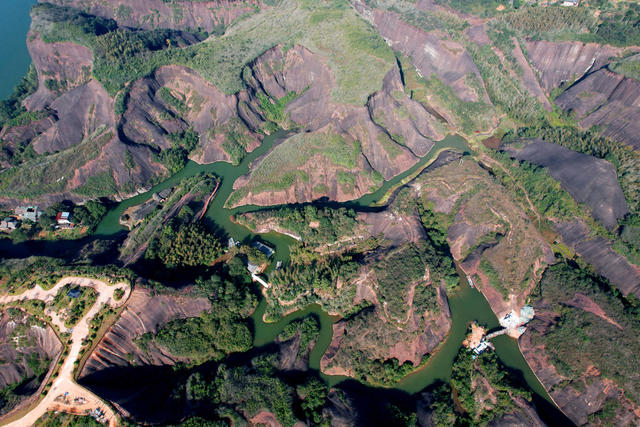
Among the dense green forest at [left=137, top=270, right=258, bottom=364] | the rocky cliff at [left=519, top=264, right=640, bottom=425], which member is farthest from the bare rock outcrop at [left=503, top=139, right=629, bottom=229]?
the dense green forest at [left=137, top=270, right=258, bottom=364]

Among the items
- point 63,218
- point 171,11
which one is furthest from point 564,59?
point 63,218

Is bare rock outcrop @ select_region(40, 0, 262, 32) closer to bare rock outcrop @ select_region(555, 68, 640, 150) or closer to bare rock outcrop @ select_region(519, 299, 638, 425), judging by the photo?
bare rock outcrop @ select_region(555, 68, 640, 150)

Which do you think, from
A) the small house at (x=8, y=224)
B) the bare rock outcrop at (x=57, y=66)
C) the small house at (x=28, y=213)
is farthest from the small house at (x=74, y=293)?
the bare rock outcrop at (x=57, y=66)

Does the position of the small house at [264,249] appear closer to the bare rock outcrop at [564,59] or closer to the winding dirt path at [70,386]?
the winding dirt path at [70,386]

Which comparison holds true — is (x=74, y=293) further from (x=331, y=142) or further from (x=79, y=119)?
(x=331, y=142)

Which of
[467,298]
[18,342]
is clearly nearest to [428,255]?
[467,298]

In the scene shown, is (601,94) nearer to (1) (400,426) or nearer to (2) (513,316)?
(2) (513,316)
